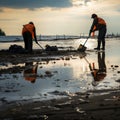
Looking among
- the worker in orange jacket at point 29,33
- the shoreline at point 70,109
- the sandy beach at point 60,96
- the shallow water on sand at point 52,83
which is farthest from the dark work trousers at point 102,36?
the shoreline at point 70,109

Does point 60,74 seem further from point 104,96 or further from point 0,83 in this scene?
point 104,96

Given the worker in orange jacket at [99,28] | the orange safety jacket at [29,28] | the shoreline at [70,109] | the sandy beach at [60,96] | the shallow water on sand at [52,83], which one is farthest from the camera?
the worker in orange jacket at [99,28]

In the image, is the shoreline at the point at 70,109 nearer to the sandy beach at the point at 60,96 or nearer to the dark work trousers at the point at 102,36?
the sandy beach at the point at 60,96

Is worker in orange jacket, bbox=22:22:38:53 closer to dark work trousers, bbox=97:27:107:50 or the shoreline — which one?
dark work trousers, bbox=97:27:107:50

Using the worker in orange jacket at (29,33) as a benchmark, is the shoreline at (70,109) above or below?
below

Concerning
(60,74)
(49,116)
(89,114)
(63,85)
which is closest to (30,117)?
(49,116)

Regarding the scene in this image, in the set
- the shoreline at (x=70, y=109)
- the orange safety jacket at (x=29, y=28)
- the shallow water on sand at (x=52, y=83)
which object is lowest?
the shallow water on sand at (x=52, y=83)

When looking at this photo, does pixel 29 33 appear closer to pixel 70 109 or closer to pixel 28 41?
pixel 28 41

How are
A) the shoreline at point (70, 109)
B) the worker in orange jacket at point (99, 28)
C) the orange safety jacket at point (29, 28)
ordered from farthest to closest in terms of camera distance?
1. the worker in orange jacket at point (99, 28)
2. the orange safety jacket at point (29, 28)
3. the shoreline at point (70, 109)

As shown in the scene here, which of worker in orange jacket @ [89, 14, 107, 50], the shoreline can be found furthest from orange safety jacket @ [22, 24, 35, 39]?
the shoreline

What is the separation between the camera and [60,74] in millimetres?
12648

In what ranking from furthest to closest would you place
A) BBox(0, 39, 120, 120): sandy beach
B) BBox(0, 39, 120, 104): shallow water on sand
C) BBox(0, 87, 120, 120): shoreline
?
BBox(0, 39, 120, 104): shallow water on sand, BBox(0, 39, 120, 120): sandy beach, BBox(0, 87, 120, 120): shoreline

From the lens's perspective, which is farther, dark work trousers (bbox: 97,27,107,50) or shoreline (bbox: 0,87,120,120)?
dark work trousers (bbox: 97,27,107,50)

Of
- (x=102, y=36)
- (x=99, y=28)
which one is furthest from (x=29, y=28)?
(x=99, y=28)
